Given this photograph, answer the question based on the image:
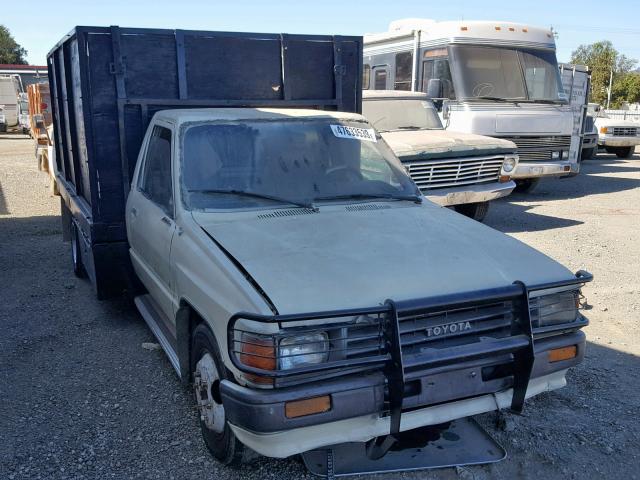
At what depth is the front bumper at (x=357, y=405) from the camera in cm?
264

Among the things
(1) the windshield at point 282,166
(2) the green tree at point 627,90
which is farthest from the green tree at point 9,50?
(1) the windshield at point 282,166

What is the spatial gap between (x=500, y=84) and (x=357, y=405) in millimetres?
9516

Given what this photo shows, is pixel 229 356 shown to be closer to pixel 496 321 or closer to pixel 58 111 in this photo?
pixel 496 321

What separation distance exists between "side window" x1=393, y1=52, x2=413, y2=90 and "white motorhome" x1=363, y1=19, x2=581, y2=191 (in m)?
0.02

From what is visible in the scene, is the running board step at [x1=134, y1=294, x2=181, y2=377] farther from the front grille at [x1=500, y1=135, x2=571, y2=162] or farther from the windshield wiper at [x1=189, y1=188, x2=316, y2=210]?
the front grille at [x1=500, y1=135, x2=571, y2=162]

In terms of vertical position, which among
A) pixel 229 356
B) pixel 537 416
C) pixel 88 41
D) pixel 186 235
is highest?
pixel 88 41

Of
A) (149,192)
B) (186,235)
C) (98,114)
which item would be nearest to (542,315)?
(186,235)

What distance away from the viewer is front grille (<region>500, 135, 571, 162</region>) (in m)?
11.1

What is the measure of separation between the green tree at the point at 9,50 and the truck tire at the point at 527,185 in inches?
2612

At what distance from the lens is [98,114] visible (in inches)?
199

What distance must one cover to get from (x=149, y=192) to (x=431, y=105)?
→ 270 inches

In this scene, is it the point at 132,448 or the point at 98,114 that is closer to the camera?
the point at 132,448

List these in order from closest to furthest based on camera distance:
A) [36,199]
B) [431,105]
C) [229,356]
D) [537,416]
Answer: [229,356]
[537,416]
[431,105]
[36,199]

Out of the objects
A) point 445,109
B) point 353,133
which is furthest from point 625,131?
point 353,133
